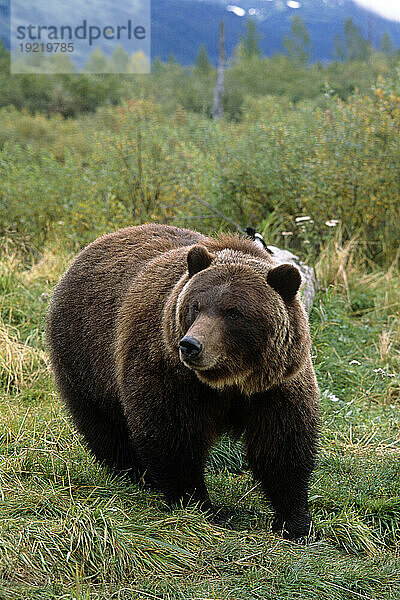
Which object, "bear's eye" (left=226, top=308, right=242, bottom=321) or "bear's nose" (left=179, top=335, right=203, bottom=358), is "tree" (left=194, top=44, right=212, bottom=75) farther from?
"bear's nose" (left=179, top=335, right=203, bottom=358)

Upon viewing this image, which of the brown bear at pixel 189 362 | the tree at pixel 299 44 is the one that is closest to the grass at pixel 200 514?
the brown bear at pixel 189 362

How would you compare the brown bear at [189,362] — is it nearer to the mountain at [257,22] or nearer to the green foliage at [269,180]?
the green foliage at [269,180]

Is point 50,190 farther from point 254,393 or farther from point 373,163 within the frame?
point 254,393

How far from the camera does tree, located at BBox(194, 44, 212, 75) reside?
36.1m

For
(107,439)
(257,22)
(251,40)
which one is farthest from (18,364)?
(257,22)

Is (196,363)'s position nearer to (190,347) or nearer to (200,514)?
(190,347)

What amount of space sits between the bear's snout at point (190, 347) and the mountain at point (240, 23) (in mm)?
18545

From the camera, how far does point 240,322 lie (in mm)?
3564

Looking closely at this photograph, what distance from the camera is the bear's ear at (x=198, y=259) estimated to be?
147 inches

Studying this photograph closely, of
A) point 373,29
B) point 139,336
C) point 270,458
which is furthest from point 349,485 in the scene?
point 373,29

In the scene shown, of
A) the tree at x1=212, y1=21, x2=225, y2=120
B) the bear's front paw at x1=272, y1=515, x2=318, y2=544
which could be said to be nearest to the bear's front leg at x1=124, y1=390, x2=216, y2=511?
the bear's front paw at x1=272, y1=515, x2=318, y2=544

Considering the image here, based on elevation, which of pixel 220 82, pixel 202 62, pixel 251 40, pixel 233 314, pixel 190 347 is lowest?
pixel 190 347

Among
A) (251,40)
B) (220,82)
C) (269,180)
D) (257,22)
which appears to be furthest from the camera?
(257,22)

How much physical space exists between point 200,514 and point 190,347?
124 centimetres
